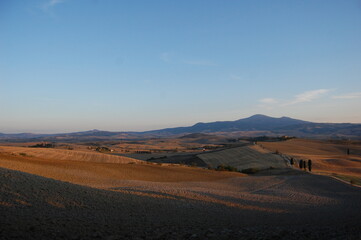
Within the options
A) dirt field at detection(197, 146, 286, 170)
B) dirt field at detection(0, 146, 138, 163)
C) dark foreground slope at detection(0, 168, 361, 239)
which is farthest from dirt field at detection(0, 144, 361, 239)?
dirt field at detection(0, 146, 138, 163)

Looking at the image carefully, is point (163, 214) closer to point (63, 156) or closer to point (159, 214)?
point (159, 214)

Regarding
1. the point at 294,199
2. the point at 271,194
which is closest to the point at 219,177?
the point at 271,194

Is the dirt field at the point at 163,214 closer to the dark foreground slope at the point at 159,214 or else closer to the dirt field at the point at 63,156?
the dark foreground slope at the point at 159,214

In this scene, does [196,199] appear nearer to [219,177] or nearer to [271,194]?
[271,194]

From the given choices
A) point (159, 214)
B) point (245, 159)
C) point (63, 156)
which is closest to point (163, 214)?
point (159, 214)

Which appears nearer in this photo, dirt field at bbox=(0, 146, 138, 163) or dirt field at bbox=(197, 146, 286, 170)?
dirt field at bbox=(0, 146, 138, 163)

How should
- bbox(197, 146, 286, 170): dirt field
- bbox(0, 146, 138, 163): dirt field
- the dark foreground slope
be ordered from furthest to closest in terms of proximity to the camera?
bbox(197, 146, 286, 170): dirt field → bbox(0, 146, 138, 163): dirt field → the dark foreground slope

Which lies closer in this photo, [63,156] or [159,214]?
[159,214]

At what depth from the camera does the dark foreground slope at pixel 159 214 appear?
7.34 m

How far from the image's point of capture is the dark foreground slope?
289 inches

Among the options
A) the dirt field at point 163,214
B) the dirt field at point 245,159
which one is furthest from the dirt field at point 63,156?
the dirt field at point 163,214

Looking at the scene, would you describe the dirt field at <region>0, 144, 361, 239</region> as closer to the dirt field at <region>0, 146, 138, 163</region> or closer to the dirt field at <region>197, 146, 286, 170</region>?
the dirt field at <region>197, 146, 286, 170</region>

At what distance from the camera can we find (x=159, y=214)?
10070 mm

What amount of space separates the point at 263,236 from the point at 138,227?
A: 10.1 feet
